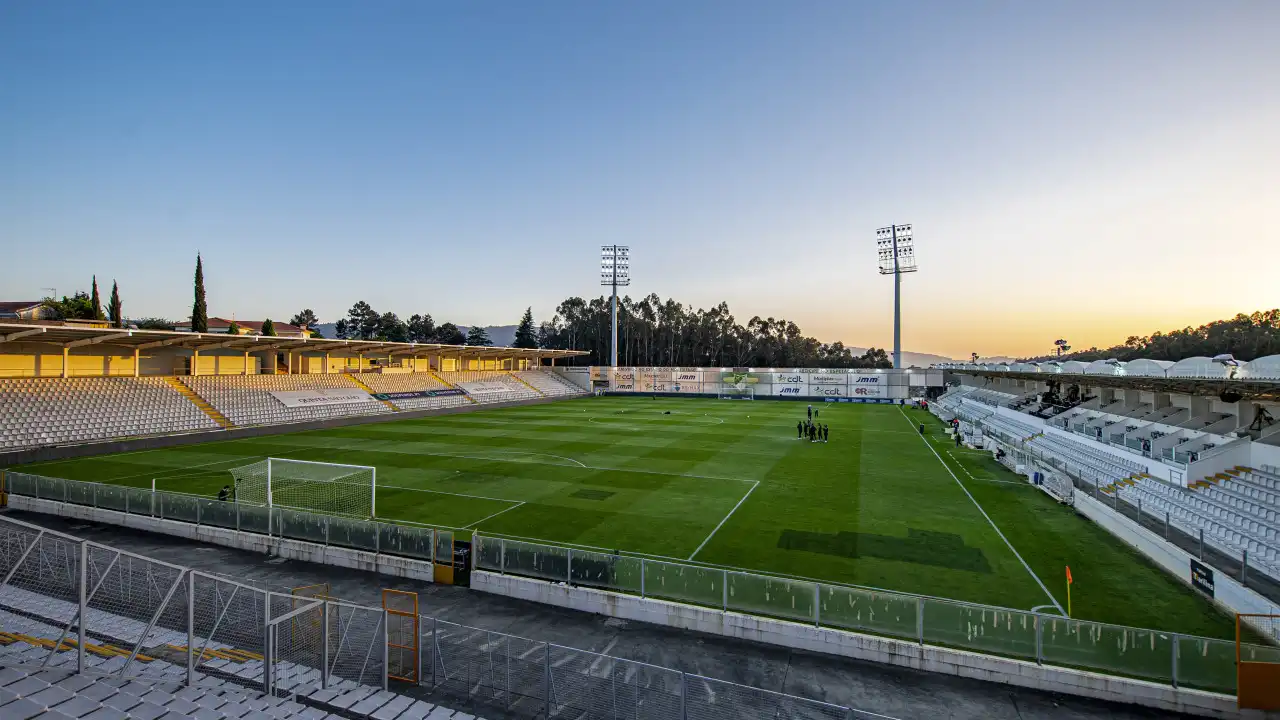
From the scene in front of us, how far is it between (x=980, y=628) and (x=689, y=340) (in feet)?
389

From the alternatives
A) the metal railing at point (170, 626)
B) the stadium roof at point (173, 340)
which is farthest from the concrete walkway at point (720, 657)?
the stadium roof at point (173, 340)

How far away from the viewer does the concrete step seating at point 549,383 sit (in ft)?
253

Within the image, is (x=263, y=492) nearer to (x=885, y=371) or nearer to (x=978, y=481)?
(x=978, y=481)

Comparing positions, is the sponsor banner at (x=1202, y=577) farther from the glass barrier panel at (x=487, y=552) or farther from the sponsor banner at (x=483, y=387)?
the sponsor banner at (x=483, y=387)

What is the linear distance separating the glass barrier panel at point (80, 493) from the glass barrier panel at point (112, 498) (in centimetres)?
32

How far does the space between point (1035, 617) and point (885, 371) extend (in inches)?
2750

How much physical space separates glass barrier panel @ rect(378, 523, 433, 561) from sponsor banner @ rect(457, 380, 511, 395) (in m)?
51.0

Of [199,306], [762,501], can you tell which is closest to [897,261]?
[762,501]

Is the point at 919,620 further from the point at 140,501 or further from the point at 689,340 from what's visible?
the point at 689,340

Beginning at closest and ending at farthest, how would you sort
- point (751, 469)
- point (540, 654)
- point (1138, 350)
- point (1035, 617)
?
1. point (1035, 617)
2. point (540, 654)
3. point (751, 469)
4. point (1138, 350)

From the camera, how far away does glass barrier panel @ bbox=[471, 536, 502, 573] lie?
538 inches

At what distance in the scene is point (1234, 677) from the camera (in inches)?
352

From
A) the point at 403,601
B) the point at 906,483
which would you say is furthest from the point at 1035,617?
the point at 906,483

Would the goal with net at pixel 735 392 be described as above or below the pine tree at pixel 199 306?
below
